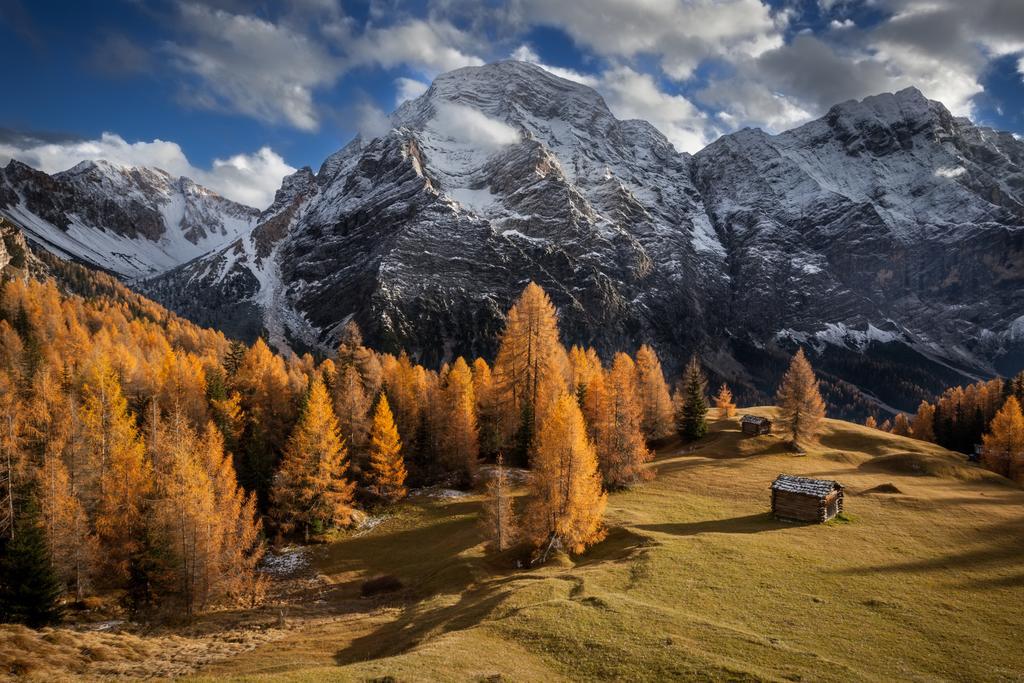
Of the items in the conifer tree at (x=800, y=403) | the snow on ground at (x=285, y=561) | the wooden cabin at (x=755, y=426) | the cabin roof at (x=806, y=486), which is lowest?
the snow on ground at (x=285, y=561)

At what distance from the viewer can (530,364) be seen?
60.0 meters

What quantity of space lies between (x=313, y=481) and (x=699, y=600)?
39021 mm

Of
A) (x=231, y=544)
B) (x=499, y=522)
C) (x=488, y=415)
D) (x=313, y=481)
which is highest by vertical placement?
(x=488, y=415)

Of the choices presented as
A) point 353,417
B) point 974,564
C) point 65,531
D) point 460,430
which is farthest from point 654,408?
point 65,531

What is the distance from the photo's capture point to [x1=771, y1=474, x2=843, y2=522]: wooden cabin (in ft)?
131

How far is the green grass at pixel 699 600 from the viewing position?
67.8ft

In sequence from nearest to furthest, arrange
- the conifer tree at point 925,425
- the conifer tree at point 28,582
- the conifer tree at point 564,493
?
1. the conifer tree at point 28,582
2. the conifer tree at point 564,493
3. the conifer tree at point 925,425

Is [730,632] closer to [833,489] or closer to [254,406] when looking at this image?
[833,489]

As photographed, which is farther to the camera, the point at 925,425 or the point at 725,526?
the point at 925,425

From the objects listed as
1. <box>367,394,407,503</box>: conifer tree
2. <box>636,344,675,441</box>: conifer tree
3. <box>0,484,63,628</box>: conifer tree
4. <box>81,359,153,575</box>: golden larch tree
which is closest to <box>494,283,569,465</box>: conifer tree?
<box>367,394,407,503</box>: conifer tree

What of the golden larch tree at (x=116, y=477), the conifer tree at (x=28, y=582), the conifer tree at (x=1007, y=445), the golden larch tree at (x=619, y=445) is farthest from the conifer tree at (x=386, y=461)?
the conifer tree at (x=1007, y=445)

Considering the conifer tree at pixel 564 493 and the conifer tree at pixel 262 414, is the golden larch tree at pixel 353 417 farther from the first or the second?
the conifer tree at pixel 564 493

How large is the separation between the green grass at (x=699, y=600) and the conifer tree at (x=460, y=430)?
35.9ft

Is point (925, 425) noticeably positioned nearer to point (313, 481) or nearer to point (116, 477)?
point (313, 481)
